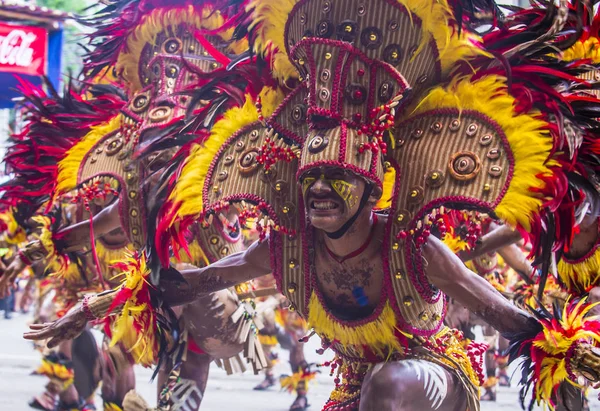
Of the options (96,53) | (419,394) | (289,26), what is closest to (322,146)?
(289,26)

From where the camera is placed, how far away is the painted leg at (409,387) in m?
2.68

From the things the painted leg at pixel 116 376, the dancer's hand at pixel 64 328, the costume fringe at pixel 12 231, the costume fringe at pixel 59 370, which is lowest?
the costume fringe at pixel 59 370

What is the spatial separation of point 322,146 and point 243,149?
48 cm

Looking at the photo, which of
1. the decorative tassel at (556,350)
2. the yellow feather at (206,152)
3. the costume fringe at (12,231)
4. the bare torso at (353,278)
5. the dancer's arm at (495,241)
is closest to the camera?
the decorative tassel at (556,350)

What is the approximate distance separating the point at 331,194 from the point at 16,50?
799cm

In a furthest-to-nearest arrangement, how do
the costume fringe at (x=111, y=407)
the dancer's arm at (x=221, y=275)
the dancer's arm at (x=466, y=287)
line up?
1. the costume fringe at (x=111, y=407)
2. the dancer's arm at (x=221, y=275)
3. the dancer's arm at (x=466, y=287)

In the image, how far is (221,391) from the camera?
23.2 feet

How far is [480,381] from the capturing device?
3029 millimetres

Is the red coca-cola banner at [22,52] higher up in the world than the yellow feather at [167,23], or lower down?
lower down

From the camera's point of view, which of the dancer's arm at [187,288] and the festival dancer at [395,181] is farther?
the dancer's arm at [187,288]

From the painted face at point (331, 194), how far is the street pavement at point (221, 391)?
3.30 metres

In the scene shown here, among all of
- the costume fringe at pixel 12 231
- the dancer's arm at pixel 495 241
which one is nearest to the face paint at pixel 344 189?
the dancer's arm at pixel 495 241

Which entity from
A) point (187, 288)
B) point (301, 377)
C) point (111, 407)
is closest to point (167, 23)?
point (187, 288)

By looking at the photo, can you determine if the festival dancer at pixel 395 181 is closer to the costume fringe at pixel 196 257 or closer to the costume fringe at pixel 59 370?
the costume fringe at pixel 196 257
